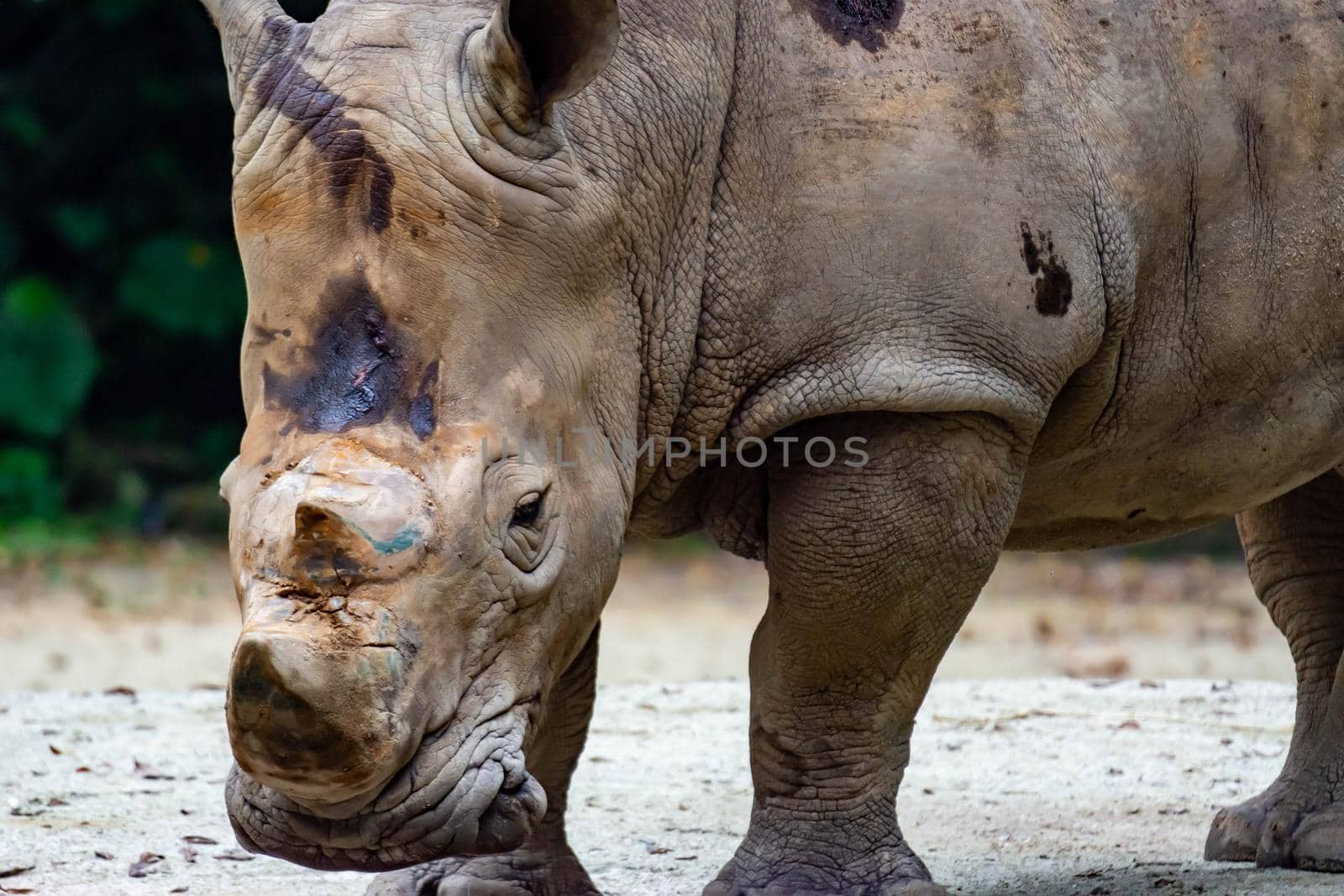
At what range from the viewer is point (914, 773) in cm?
584

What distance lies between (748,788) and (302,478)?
3151mm

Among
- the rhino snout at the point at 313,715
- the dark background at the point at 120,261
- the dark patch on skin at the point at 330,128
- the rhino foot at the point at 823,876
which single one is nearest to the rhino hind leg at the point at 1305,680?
the rhino foot at the point at 823,876

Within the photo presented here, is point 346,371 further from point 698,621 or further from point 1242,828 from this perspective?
point 698,621

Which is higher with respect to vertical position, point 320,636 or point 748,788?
point 320,636

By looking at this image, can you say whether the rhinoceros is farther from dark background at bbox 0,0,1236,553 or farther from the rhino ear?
dark background at bbox 0,0,1236,553

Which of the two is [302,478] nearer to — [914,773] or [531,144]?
[531,144]

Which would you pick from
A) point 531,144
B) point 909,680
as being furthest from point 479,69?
point 909,680

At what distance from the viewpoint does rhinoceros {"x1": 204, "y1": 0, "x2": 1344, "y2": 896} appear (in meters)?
2.85

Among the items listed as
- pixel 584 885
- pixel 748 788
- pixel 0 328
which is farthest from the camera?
pixel 0 328

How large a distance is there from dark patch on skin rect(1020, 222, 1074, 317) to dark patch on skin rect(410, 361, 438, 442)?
1205 millimetres

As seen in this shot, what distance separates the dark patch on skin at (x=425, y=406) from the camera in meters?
2.89

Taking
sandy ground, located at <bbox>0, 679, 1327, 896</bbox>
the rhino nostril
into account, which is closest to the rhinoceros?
the rhino nostril

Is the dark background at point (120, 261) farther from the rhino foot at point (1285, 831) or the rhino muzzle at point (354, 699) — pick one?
the rhino muzzle at point (354, 699)

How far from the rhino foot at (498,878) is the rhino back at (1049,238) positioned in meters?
0.91
